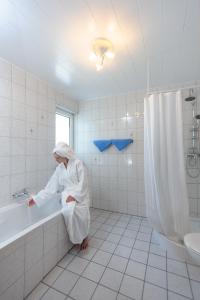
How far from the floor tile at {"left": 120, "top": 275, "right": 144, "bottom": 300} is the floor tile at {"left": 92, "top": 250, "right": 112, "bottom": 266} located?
276 mm

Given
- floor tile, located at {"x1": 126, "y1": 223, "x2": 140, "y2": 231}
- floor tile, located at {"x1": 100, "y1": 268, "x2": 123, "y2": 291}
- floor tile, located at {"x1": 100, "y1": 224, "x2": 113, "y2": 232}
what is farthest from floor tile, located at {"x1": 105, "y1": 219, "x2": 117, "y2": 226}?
floor tile, located at {"x1": 100, "y1": 268, "x2": 123, "y2": 291}

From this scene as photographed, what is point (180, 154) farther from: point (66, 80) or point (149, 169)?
point (66, 80)

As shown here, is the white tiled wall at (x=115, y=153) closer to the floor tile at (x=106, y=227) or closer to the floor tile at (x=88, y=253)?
the floor tile at (x=106, y=227)

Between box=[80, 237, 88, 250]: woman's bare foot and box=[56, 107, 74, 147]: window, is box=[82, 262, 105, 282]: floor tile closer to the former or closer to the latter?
box=[80, 237, 88, 250]: woman's bare foot

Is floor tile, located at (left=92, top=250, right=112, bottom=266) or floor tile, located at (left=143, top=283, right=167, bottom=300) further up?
floor tile, located at (left=92, top=250, right=112, bottom=266)

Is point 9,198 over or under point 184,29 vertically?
under

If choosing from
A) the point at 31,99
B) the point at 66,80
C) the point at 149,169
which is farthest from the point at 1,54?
the point at 149,169

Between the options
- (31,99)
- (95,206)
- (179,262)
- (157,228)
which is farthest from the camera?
(95,206)

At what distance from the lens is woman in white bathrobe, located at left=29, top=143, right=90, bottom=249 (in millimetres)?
1777

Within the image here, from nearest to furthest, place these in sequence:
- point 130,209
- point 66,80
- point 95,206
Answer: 1. point 66,80
2. point 130,209
3. point 95,206

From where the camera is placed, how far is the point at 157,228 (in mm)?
1924

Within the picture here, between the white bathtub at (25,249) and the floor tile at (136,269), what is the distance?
748 mm

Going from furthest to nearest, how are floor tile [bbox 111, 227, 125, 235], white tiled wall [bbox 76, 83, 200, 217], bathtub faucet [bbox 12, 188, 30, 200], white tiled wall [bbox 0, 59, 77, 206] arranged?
white tiled wall [bbox 76, 83, 200, 217] < floor tile [bbox 111, 227, 125, 235] < bathtub faucet [bbox 12, 188, 30, 200] < white tiled wall [bbox 0, 59, 77, 206]

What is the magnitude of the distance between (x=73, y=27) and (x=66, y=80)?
3.61 ft
